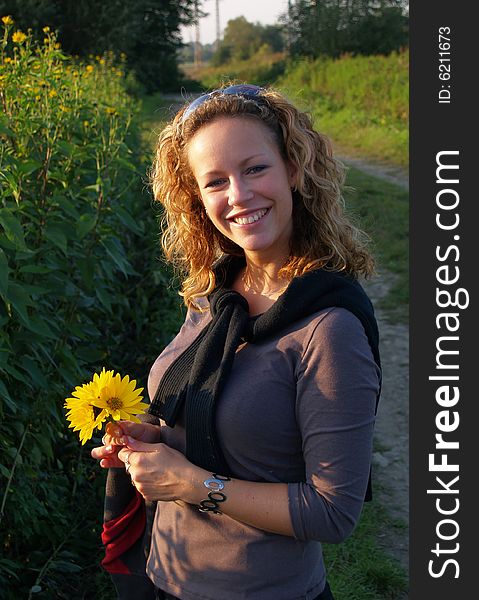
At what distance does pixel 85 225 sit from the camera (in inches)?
113

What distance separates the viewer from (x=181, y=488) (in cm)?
161

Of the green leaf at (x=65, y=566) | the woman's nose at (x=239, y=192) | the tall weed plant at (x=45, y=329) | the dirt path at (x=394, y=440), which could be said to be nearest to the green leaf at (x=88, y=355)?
the tall weed plant at (x=45, y=329)

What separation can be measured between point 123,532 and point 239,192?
0.81 meters

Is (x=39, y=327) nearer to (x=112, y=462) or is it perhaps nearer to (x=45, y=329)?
(x=45, y=329)

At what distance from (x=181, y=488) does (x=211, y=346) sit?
11.6 inches

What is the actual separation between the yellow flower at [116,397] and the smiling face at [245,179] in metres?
0.38

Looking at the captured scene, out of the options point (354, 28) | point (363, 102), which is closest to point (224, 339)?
point (363, 102)

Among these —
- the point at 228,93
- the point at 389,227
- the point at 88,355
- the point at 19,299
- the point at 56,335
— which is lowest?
the point at 389,227

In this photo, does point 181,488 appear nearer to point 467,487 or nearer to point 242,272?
point 242,272

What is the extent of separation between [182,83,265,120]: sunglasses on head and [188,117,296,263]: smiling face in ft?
0.23

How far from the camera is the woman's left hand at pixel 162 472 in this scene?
1.61 meters

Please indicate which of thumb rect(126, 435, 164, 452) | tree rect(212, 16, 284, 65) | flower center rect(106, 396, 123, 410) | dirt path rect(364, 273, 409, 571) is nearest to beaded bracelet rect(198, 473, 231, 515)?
thumb rect(126, 435, 164, 452)

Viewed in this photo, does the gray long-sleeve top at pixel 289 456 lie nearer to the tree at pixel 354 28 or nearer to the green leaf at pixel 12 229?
the green leaf at pixel 12 229

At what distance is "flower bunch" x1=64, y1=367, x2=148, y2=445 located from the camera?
1.65 m
